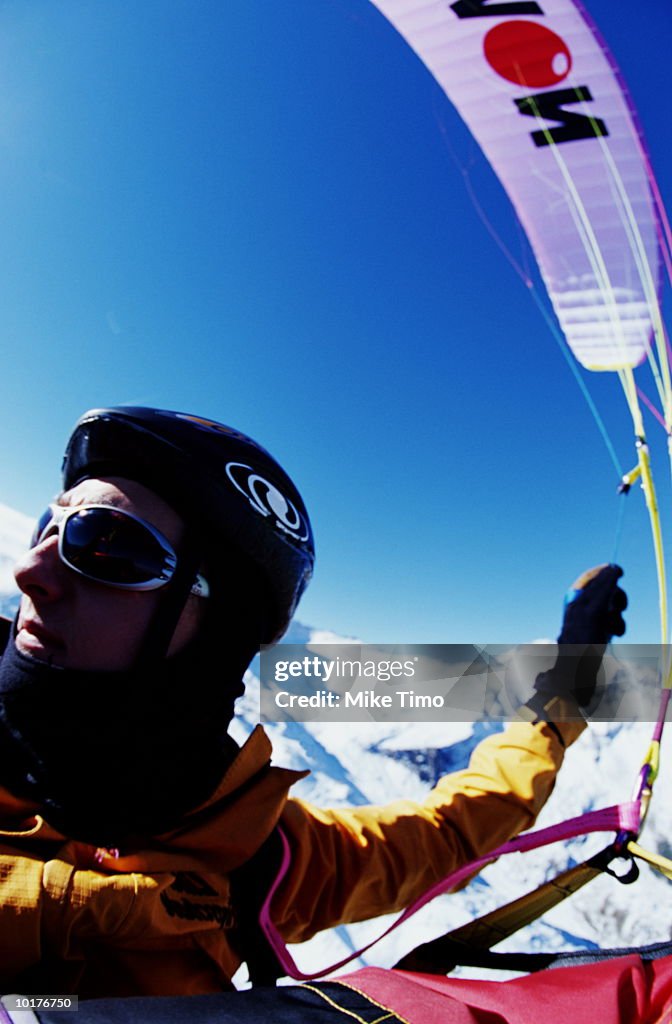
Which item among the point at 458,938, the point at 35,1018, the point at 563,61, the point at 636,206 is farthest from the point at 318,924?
the point at 563,61

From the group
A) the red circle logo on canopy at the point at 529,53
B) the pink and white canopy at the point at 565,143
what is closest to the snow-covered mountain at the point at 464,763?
the pink and white canopy at the point at 565,143

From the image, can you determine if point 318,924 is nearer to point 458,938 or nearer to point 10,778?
point 458,938

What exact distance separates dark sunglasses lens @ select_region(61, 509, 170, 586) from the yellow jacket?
438mm

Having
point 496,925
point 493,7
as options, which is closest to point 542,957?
point 496,925

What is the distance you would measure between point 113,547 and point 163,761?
1.48 ft

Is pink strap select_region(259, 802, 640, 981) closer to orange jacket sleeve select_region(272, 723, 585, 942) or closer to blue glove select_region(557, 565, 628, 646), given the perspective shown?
orange jacket sleeve select_region(272, 723, 585, 942)

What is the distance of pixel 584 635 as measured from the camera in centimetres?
190

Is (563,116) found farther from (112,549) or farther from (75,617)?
(75,617)

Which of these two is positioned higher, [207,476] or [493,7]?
[493,7]

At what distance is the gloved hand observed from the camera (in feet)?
5.77

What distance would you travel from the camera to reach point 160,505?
125 centimetres

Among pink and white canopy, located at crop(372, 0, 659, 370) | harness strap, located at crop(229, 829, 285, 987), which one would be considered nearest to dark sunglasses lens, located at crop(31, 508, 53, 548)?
harness strap, located at crop(229, 829, 285, 987)

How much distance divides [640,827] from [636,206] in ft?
14.2

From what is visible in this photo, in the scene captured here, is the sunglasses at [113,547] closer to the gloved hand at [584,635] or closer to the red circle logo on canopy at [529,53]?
the gloved hand at [584,635]
